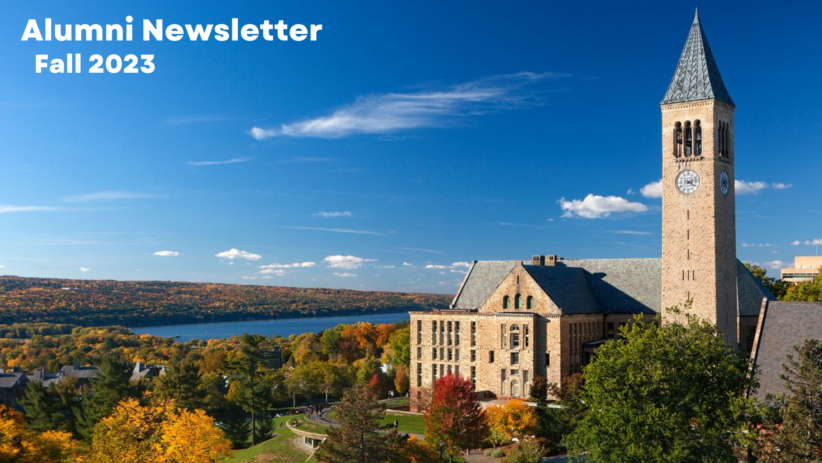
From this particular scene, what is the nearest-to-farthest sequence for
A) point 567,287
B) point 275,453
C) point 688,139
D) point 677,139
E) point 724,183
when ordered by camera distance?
point 275,453
point 724,183
point 688,139
point 677,139
point 567,287

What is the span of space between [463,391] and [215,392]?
5344 centimetres

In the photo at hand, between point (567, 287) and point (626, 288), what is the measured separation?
7161 mm

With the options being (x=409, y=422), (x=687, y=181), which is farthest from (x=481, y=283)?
(x=687, y=181)

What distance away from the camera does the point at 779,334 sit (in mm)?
43406

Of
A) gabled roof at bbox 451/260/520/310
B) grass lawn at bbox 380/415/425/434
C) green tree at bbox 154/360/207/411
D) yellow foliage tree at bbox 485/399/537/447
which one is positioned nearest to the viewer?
yellow foliage tree at bbox 485/399/537/447

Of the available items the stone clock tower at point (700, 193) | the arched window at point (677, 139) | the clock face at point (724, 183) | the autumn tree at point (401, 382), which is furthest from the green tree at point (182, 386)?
the clock face at point (724, 183)

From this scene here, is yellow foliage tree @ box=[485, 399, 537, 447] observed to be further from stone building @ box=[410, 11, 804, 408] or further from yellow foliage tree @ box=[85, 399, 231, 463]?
yellow foliage tree @ box=[85, 399, 231, 463]

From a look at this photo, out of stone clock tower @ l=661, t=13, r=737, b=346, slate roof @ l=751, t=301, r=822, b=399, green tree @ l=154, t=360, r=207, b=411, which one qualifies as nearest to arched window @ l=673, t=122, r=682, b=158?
stone clock tower @ l=661, t=13, r=737, b=346

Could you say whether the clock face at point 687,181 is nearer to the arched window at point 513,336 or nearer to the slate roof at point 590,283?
the slate roof at point 590,283

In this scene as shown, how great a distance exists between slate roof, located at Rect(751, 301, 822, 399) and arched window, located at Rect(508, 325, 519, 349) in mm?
32903

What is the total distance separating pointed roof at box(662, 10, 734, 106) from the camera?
220ft

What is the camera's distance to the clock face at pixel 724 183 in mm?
66688

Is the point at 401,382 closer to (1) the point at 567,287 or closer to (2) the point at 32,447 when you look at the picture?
(1) the point at 567,287

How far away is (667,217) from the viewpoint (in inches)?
2694
